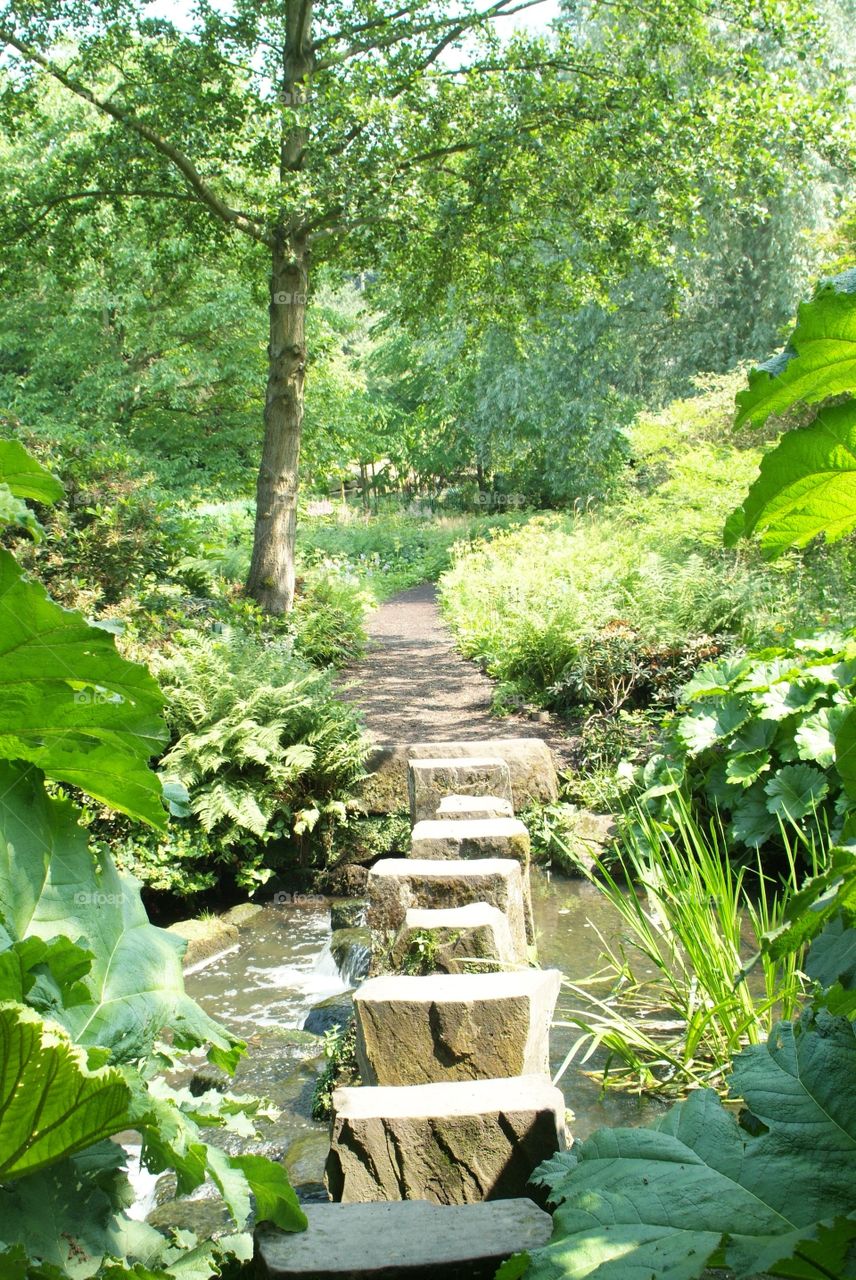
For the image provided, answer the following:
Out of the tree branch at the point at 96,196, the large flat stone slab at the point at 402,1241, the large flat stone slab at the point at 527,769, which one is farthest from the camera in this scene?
the tree branch at the point at 96,196

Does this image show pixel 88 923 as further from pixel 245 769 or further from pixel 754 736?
pixel 245 769

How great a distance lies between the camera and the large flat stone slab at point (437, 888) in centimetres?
441

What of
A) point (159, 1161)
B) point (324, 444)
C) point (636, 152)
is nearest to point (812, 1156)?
point (159, 1161)

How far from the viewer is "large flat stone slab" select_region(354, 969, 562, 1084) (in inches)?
133

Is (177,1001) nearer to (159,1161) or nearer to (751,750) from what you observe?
(159,1161)

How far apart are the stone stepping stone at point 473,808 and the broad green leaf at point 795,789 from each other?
144cm

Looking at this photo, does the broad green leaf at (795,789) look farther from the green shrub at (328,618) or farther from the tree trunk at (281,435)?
the tree trunk at (281,435)

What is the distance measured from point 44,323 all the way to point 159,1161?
2586cm

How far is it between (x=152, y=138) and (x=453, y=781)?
9.03 meters

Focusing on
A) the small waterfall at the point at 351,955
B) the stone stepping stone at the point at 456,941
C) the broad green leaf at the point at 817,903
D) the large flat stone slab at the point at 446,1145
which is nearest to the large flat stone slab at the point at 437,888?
the stone stepping stone at the point at 456,941

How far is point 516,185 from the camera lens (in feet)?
38.8

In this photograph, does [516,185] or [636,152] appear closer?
[636,152]

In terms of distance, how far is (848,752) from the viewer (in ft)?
3.02

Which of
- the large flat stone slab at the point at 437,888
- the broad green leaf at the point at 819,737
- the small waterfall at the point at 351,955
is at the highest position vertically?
the broad green leaf at the point at 819,737
